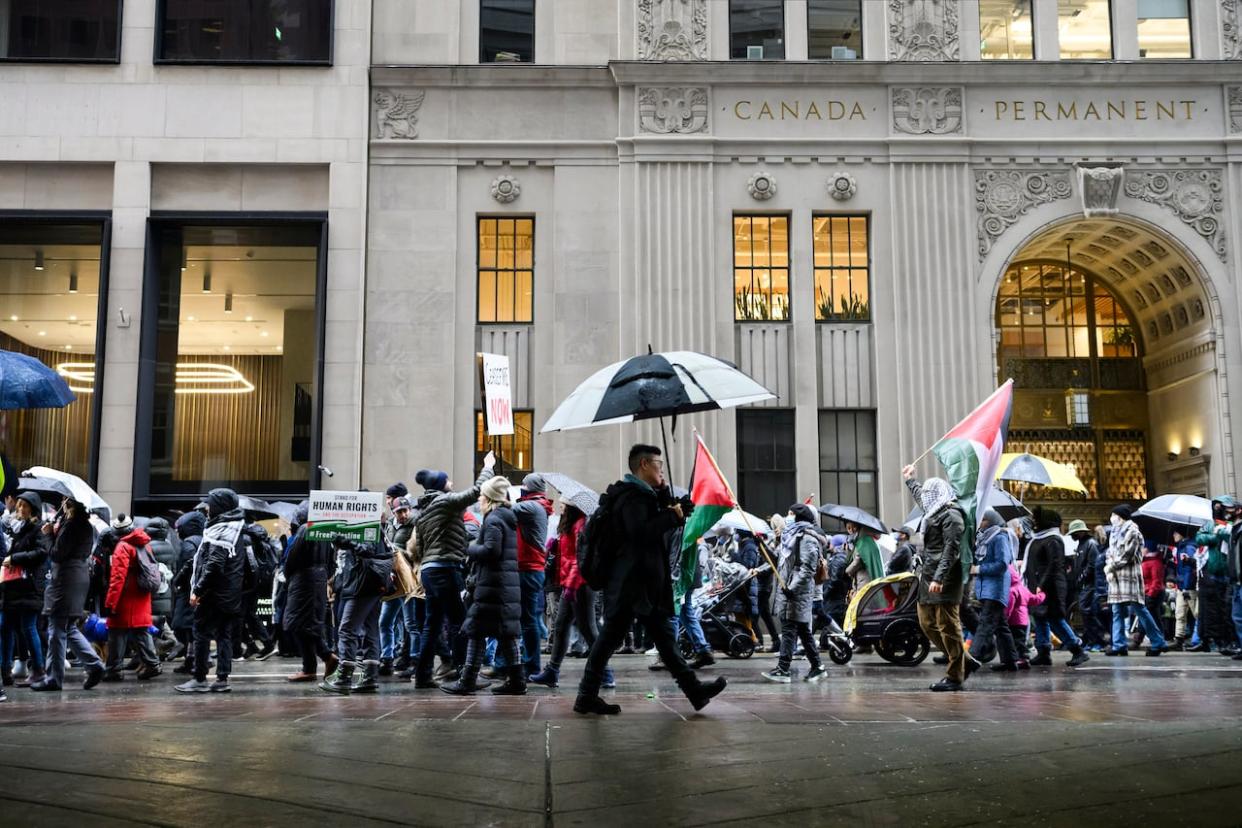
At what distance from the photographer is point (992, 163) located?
84.5 feet

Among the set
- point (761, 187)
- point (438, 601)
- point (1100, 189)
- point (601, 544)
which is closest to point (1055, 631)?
point (438, 601)

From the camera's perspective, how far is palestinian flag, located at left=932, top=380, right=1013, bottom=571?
12000 mm

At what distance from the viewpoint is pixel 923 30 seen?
2588cm

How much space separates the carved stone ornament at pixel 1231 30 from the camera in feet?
85.7

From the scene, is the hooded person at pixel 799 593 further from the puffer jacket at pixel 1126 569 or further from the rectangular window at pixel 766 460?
the rectangular window at pixel 766 460

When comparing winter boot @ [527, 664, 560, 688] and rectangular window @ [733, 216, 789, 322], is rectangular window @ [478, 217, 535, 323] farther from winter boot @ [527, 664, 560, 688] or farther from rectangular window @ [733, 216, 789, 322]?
winter boot @ [527, 664, 560, 688]

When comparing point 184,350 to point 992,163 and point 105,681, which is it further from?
point 992,163

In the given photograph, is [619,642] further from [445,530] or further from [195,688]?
[195,688]

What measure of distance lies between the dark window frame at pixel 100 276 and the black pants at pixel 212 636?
14.1 meters

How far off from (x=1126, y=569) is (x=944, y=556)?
7003mm

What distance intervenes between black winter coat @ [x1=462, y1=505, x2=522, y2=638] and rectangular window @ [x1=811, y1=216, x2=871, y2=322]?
15.5m

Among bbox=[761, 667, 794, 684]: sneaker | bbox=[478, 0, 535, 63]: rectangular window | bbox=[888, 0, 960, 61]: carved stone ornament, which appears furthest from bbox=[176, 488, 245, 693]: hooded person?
bbox=[888, 0, 960, 61]: carved stone ornament

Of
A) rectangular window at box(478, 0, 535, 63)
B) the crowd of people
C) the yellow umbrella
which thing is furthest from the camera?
rectangular window at box(478, 0, 535, 63)

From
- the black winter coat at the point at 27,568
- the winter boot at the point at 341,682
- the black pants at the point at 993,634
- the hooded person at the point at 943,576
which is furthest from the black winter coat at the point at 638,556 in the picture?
the black winter coat at the point at 27,568
